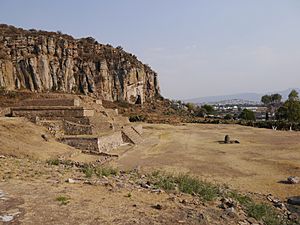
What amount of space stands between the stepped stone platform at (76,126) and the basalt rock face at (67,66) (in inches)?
1093

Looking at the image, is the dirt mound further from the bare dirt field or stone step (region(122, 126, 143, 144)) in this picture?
stone step (region(122, 126, 143, 144))

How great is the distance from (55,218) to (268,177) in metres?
11.8

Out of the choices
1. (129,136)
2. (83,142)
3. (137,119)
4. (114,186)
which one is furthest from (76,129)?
(137,119)

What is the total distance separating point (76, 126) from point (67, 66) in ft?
133

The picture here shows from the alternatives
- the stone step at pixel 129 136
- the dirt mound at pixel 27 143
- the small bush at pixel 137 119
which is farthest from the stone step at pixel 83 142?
the small bush at pixel 137 119

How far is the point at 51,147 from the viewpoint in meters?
19.0

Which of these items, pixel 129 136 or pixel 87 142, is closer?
pixel 87 142

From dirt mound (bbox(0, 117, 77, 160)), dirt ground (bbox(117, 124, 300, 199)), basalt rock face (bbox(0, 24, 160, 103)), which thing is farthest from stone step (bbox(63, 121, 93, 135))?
basalt rock face (bbox(0, 24, 160, 103))

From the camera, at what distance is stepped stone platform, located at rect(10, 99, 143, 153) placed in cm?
2150

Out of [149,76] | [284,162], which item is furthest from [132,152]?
[149,76]

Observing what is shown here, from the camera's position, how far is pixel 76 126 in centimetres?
2397

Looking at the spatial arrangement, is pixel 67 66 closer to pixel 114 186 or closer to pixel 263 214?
pixel 114 186

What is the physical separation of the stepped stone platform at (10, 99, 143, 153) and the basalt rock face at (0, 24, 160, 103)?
27.8 meters

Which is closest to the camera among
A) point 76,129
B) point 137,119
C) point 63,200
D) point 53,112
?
point 63,200
